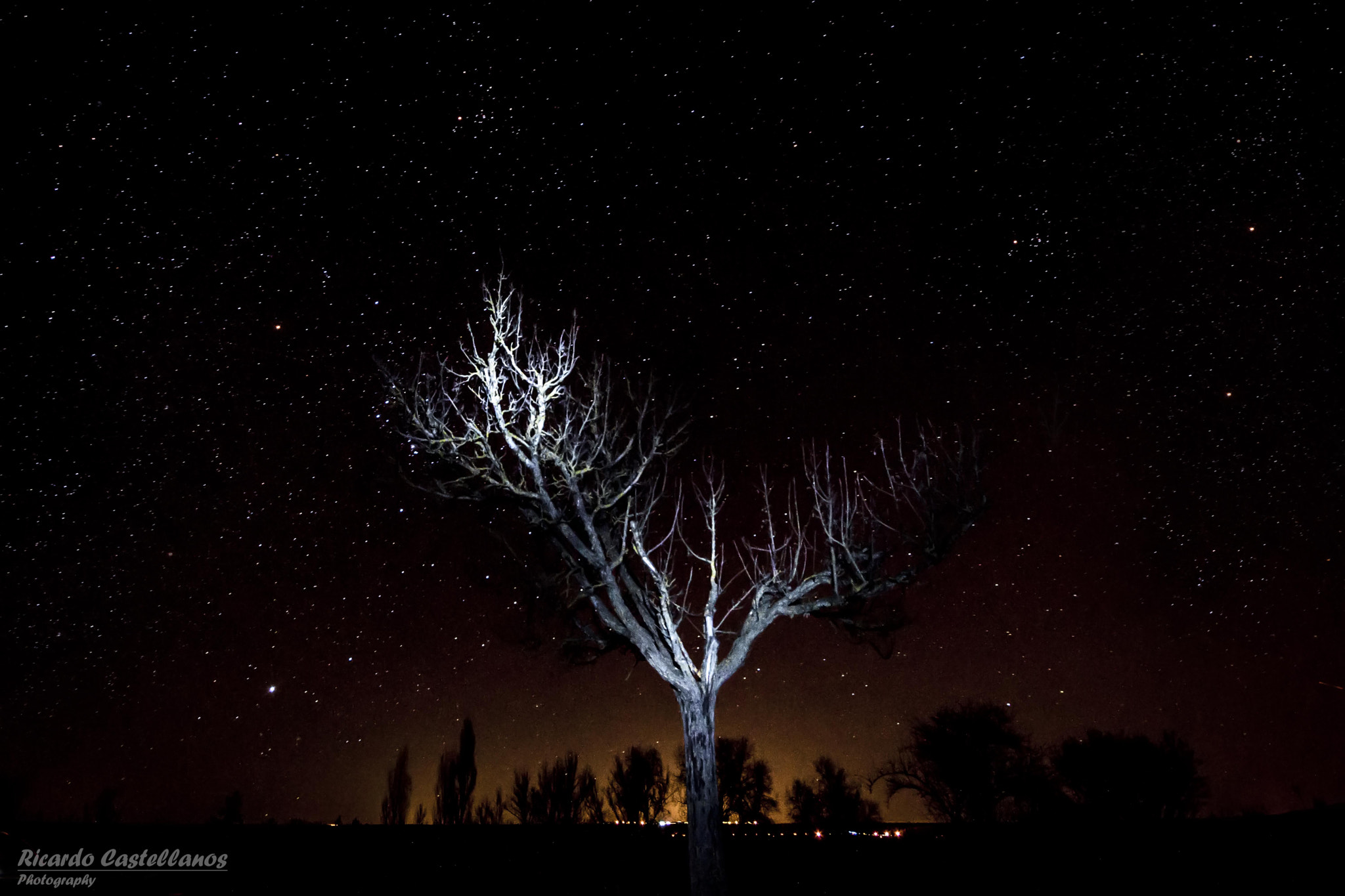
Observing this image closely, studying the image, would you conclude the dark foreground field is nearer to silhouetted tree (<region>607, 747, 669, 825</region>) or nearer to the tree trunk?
the tree trunk

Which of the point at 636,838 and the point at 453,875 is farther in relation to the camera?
the point at 636,838

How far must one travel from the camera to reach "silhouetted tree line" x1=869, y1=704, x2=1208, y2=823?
151 ft

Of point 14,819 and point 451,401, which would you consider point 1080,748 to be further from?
point 14,819

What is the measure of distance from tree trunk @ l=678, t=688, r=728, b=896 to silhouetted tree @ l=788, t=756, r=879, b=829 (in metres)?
66.0

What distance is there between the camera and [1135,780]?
46.3 meters

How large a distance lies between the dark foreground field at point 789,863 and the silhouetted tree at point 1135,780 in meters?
20.6

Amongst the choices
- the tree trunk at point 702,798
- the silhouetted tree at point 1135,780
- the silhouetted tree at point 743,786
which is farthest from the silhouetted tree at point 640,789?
the tree trunk at point 702,798

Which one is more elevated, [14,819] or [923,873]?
[14,819]

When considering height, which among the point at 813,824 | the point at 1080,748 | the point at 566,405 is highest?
the point at 566,405

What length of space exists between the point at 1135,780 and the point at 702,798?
5046cm

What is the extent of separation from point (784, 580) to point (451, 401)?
6.65 meters

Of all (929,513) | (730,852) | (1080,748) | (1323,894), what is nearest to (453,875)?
(730,852)

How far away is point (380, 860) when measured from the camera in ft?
75.5

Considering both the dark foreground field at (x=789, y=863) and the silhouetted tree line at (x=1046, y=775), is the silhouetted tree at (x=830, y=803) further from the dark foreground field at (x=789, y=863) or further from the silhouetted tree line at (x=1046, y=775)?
the dark foreground field at (x=789, y=863)
